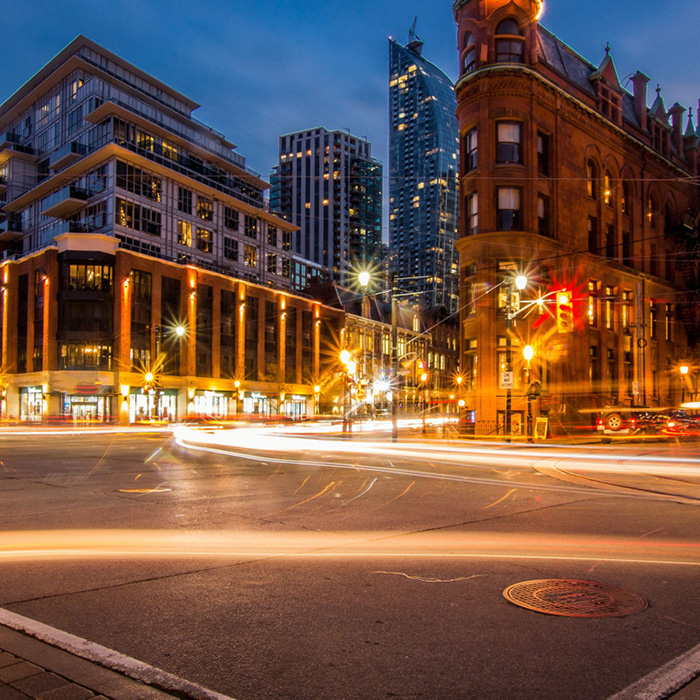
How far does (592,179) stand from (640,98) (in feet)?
45.9

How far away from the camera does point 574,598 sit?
5.87m

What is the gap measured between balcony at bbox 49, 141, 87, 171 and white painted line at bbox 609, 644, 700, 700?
7363cm

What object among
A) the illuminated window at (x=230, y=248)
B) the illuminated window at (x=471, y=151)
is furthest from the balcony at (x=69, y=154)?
the illuminated window at (x=471, y=151)

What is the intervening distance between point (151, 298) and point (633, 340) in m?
44.0

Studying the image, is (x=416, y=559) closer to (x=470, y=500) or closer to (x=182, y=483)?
(x=470, y=500)

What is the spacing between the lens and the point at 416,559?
7.39 metres

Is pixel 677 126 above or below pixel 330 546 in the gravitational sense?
above

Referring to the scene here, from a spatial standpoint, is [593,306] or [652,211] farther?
[652,211]

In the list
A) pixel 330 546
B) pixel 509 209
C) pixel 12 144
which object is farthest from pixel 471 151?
pixel 12 144

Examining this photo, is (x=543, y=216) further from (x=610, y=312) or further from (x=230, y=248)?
(x=230, y=248)

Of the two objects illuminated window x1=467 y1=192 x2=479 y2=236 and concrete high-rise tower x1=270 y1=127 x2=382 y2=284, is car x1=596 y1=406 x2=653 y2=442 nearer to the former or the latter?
illuminated window x1=467 y1=192 x2=479 y2=236

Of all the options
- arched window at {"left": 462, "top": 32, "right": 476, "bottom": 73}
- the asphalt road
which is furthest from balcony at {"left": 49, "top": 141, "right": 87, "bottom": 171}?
the asphalt road

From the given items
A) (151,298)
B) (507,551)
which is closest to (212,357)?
(151,298)

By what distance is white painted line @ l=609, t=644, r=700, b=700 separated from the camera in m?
3.90
